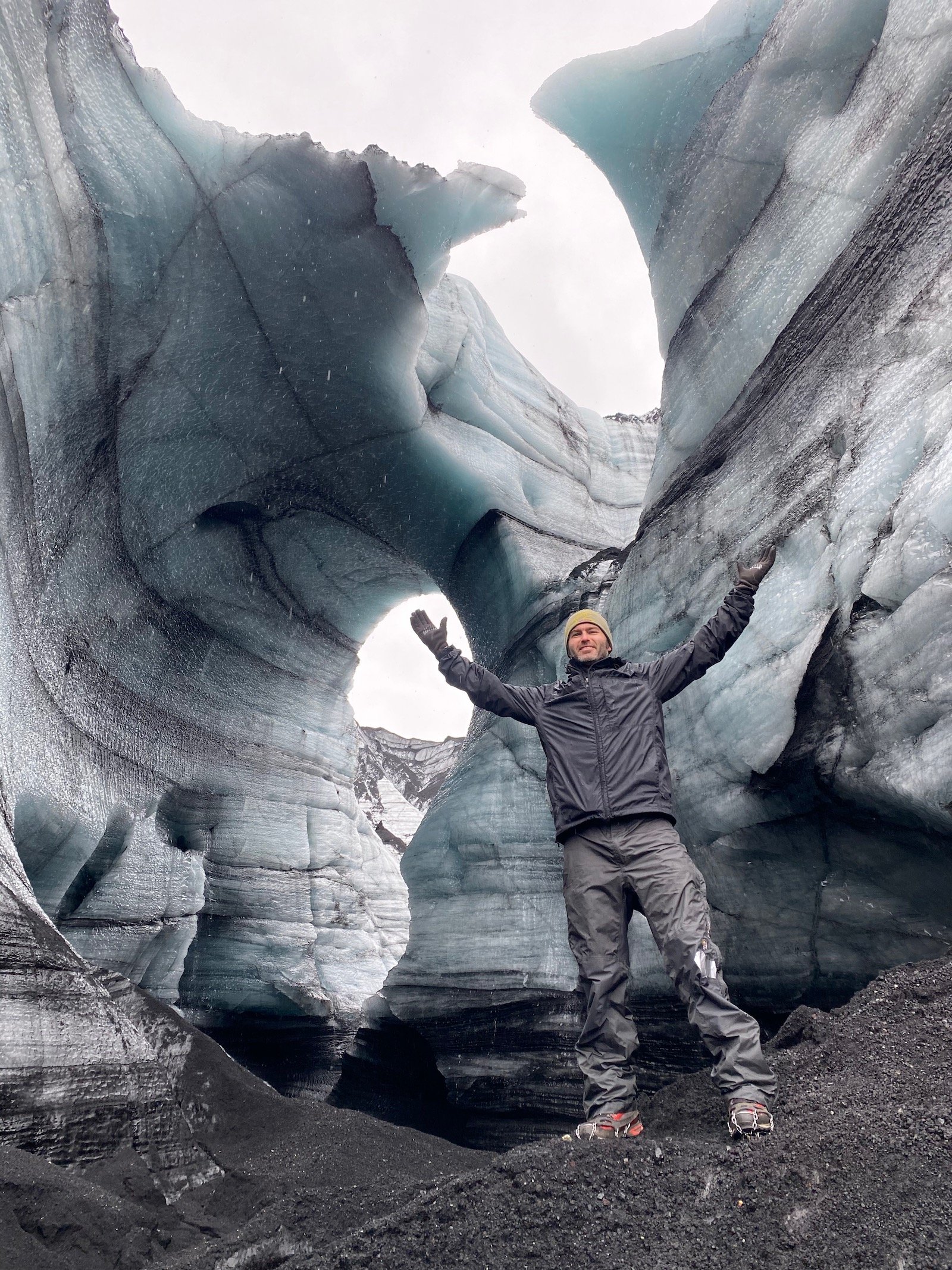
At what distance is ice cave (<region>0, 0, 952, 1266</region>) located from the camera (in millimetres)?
3408

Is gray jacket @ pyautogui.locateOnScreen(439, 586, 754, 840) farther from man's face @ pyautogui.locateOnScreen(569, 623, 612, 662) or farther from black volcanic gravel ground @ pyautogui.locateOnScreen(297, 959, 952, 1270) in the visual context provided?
black volcanic gravel ground @ pyautogui.locateOnScreen(297, 959, 952, 1270)

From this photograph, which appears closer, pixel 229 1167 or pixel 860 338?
pixel 229 1167

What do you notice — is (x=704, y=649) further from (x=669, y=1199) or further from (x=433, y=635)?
(x=669, y=1199)

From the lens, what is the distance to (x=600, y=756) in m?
3.08

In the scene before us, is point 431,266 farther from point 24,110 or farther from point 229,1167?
point 229,1167

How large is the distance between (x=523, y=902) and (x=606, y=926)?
3303 millimetres

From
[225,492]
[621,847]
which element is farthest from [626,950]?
[225,492]

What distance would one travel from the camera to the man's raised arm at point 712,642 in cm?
315

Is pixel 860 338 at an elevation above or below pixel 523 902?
above

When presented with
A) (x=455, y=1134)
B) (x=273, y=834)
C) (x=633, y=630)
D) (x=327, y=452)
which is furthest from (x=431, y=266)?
(x=455, y=1134)

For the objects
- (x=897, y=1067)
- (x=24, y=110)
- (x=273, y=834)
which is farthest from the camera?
(x=273, y=834)

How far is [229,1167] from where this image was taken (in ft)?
11.6

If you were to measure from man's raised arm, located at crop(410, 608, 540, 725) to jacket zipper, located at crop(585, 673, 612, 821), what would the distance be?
0.91 ft

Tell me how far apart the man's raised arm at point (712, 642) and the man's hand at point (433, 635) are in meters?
0.84
